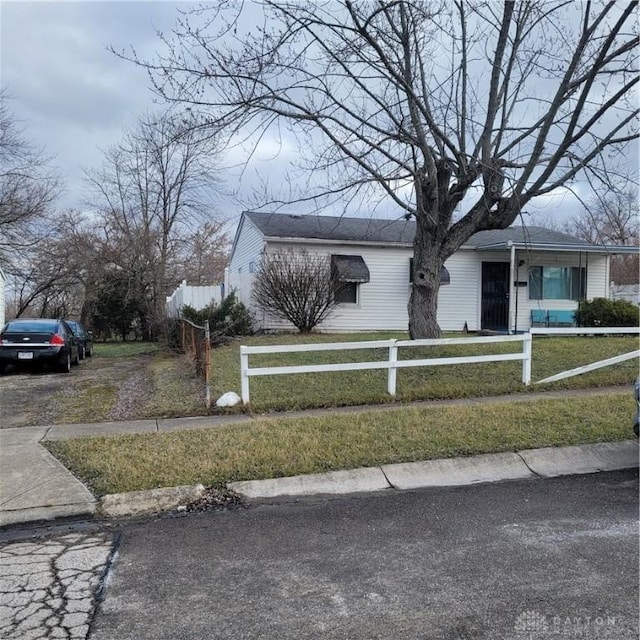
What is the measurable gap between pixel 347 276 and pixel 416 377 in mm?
8980

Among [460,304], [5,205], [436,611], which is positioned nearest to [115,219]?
[5,205]

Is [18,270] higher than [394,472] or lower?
higher

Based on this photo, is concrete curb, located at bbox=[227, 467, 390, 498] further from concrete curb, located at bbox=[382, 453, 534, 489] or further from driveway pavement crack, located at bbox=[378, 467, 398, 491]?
concrete curb, located at bbox=[382, 453, 534, 489]

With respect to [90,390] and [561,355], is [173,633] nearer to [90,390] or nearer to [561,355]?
[90,390]

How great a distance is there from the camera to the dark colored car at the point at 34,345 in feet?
44.9

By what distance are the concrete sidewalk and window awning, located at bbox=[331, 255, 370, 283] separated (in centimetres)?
1161

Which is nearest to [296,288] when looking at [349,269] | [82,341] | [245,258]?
[349,269]

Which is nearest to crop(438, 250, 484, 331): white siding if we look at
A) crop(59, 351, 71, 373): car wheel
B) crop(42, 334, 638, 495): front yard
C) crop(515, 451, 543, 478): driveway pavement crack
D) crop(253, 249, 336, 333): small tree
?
crop(253, 249, 336, 333): small tree

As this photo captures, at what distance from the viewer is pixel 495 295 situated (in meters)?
21.4

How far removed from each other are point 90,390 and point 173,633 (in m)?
9.04

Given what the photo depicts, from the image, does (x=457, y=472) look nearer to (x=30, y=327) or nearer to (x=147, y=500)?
(x=147, y=500)

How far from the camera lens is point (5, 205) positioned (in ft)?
89.8

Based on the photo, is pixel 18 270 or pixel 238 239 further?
pixel 18 270

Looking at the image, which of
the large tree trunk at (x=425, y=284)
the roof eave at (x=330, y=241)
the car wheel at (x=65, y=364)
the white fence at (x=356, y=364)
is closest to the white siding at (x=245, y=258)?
the roof eave at (x=330, y=241)
